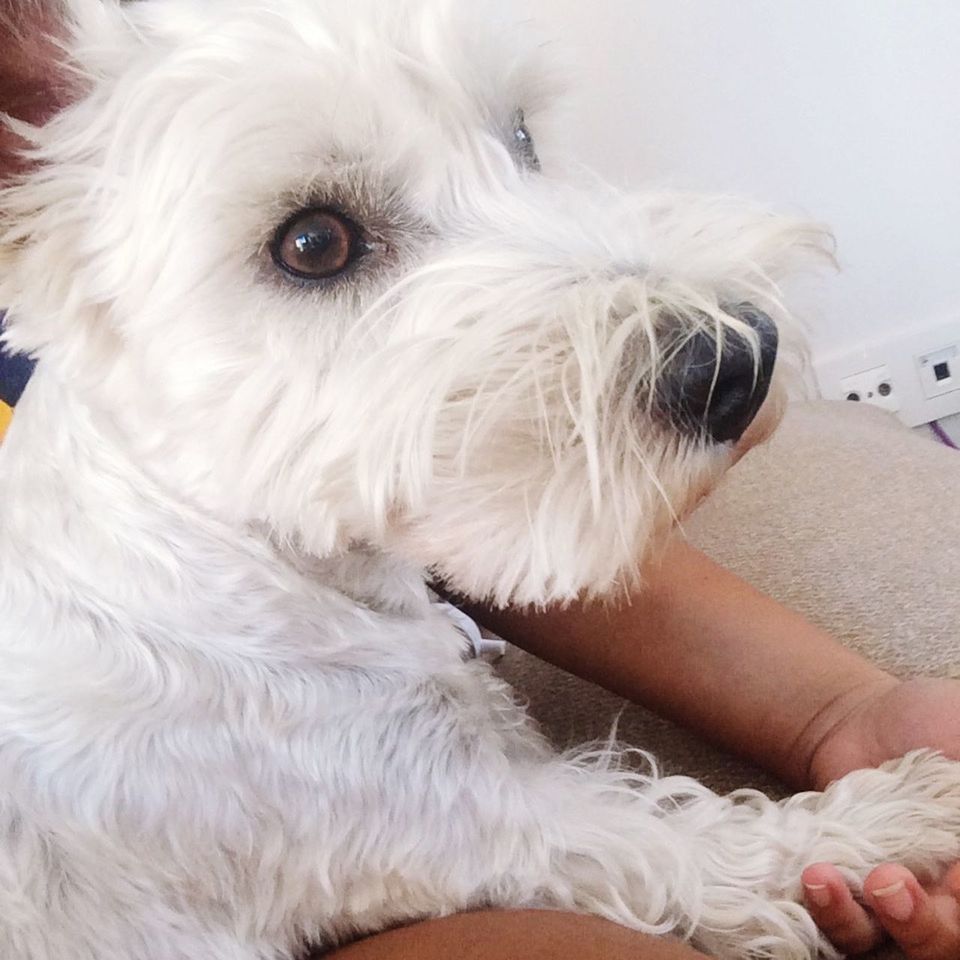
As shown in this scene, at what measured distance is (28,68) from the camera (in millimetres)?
1054

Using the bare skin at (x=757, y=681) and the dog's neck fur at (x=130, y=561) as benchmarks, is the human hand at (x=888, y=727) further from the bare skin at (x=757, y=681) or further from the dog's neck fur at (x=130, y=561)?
the dog's neck fur at (x=130, y=561)

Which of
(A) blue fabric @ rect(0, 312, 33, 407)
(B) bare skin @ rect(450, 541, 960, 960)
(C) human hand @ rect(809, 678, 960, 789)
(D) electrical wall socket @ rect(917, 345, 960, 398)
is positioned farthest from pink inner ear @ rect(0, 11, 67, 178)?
(D) electrical wall socket @ rect(917, 345, 960, 398)

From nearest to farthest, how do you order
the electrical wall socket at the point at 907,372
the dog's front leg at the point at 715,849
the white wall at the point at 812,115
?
1. the dog's front leg at the point at 715,849
2. the white wall at the point at 812,115
3. the electrical wall socket at the point at 907,372

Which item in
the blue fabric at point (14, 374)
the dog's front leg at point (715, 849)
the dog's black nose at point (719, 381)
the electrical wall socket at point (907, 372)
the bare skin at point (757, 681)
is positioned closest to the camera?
the dog's black nose at point (719, 381)

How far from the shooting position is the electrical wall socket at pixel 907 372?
255 cm

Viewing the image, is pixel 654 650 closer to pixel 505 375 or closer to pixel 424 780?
pixel 424 780

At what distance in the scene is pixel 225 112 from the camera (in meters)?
0.90

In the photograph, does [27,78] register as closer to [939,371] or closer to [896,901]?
[896,901]

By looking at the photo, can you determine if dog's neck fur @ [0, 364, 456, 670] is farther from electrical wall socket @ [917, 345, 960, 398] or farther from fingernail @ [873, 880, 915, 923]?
electrical wall socket @ [917, 345, 960, 398]

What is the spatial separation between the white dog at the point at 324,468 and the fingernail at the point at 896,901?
0.10m

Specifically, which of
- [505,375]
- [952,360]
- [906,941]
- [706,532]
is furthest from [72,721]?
[952,360]

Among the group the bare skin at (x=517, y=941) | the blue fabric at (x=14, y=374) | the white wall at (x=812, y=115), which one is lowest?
the bare skin at (x=517, y=941)

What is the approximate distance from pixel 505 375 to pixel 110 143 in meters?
0.49

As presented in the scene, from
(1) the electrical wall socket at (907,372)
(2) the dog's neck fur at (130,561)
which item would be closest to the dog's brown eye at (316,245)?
(2) the dog's neck fur at (130,561)
